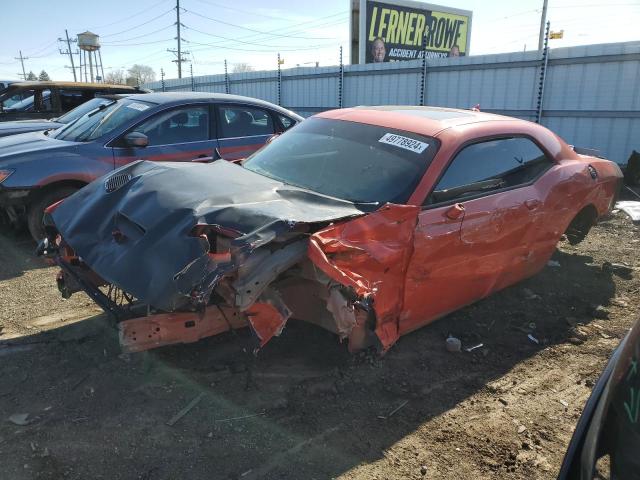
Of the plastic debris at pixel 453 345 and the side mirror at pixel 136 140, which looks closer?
the plastic debris at pixel 453 345

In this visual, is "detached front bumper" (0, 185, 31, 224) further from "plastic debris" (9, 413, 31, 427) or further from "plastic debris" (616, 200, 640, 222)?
"plastic debris" (616, 200, 640, 222)

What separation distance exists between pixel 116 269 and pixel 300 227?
107 cm

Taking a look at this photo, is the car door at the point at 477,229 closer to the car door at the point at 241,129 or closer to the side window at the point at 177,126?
the car door at the point at 241,129

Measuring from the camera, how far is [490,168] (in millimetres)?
3883

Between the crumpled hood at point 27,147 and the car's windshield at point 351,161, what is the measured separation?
2.65m

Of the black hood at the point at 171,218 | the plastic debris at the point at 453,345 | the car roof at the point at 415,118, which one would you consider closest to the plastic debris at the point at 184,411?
the black hood at the point at 171,218

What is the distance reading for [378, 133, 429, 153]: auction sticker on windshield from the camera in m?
3.56

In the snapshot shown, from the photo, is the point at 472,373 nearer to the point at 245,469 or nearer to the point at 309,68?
the point at 245,469

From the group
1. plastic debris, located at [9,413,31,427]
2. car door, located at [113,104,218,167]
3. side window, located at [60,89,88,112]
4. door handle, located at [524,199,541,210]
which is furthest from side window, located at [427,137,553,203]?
side window, located at [60,89,88,112]

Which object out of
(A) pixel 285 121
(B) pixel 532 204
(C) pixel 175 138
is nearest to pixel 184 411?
(B) pixel 532 204

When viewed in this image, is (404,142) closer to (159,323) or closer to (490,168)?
(490,168)

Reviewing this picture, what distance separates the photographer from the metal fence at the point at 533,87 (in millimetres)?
9664

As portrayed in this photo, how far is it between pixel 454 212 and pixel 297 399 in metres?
1.58

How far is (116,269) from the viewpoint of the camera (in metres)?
2.83
